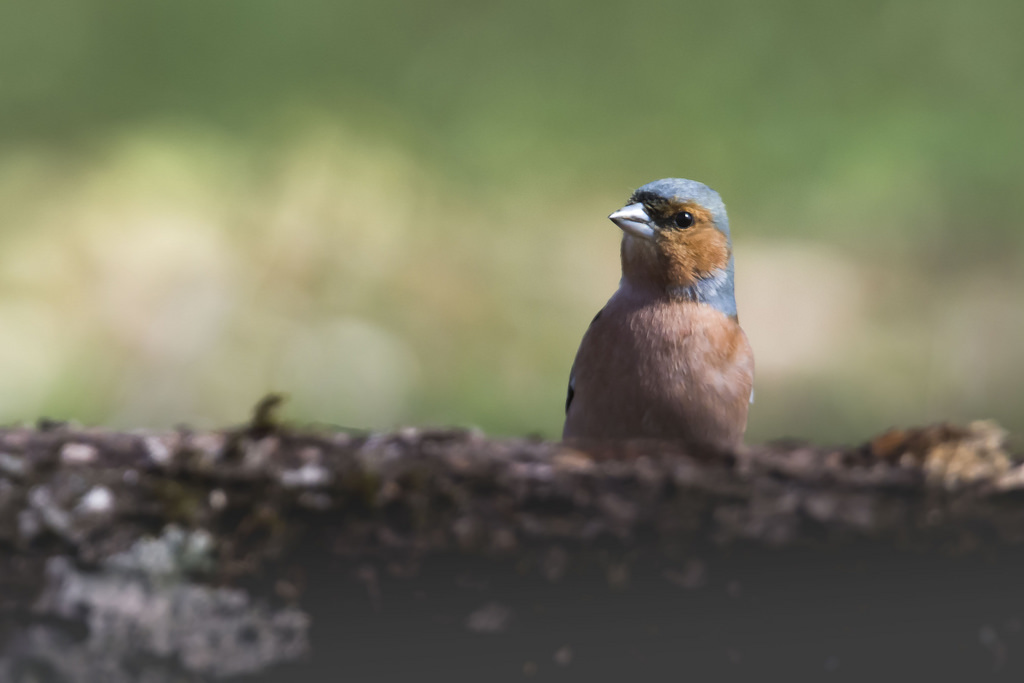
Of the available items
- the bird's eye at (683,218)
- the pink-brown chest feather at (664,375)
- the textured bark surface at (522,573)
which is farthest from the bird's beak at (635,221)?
the textured bark surface at (522,573)

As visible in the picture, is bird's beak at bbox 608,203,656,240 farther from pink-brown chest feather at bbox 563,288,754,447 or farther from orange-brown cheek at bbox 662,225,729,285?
pink-brown chest feather at bbox 563,288,754,447

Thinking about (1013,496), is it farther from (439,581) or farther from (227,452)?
(227,452)

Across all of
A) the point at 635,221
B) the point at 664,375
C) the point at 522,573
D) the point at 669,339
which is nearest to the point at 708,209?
the point at 635,221

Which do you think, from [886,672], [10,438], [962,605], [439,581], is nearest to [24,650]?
[10,438]

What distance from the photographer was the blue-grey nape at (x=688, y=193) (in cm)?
386

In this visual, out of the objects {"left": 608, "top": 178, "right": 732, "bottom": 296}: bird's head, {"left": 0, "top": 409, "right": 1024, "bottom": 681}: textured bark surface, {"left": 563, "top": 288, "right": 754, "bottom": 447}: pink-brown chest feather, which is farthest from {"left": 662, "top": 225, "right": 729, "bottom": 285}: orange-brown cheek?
{"left": 0, "top": 409, "right": 1024, "bottom": 681}: textured bark surface

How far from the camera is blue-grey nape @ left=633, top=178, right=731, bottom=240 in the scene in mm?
3861

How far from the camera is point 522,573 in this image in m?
2.14

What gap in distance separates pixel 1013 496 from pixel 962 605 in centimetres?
25

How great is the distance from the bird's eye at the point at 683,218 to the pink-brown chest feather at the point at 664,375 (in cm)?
30

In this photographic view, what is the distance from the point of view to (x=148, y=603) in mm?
2156

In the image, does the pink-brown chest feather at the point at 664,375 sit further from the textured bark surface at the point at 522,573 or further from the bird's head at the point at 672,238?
the textured bark surface at the point at 522,573

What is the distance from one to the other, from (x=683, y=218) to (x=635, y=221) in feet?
0.67

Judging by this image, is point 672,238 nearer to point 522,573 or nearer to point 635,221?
point 635,221
